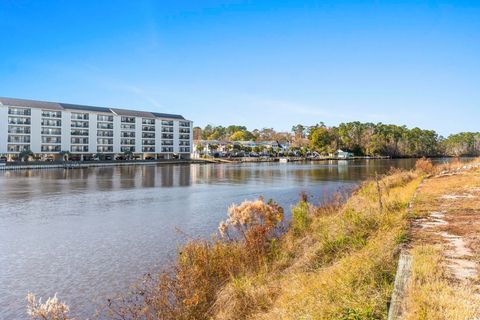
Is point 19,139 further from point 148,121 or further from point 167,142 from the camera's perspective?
point 167,142

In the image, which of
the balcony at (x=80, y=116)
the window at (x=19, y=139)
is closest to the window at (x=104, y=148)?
the balcony at (x=80, y=116)

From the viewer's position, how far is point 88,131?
363 feet

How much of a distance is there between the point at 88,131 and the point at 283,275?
11133 centimetres

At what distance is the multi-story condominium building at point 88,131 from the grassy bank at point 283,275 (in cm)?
10012

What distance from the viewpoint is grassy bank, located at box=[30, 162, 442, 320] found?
664cm

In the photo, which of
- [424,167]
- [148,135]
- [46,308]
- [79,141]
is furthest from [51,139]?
[46,308]

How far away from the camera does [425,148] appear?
186m

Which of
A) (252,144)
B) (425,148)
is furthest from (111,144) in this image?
(425,148)

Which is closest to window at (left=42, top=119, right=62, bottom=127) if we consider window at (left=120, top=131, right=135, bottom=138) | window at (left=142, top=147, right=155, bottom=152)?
window at (left=120, top=131, right=135, bottom=138)

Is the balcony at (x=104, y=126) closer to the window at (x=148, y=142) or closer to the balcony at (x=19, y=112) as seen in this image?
the window at (x=148, y=142)

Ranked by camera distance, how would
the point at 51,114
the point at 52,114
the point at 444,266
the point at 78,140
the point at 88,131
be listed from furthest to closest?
the point at 88,131, the point at 78,140, the point at 52,114, the point at 51,114, the point at 444,266

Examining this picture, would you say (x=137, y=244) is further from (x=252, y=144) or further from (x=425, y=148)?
(x=425, y=148)

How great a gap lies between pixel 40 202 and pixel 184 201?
1218 cm

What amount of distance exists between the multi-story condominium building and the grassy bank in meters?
100
